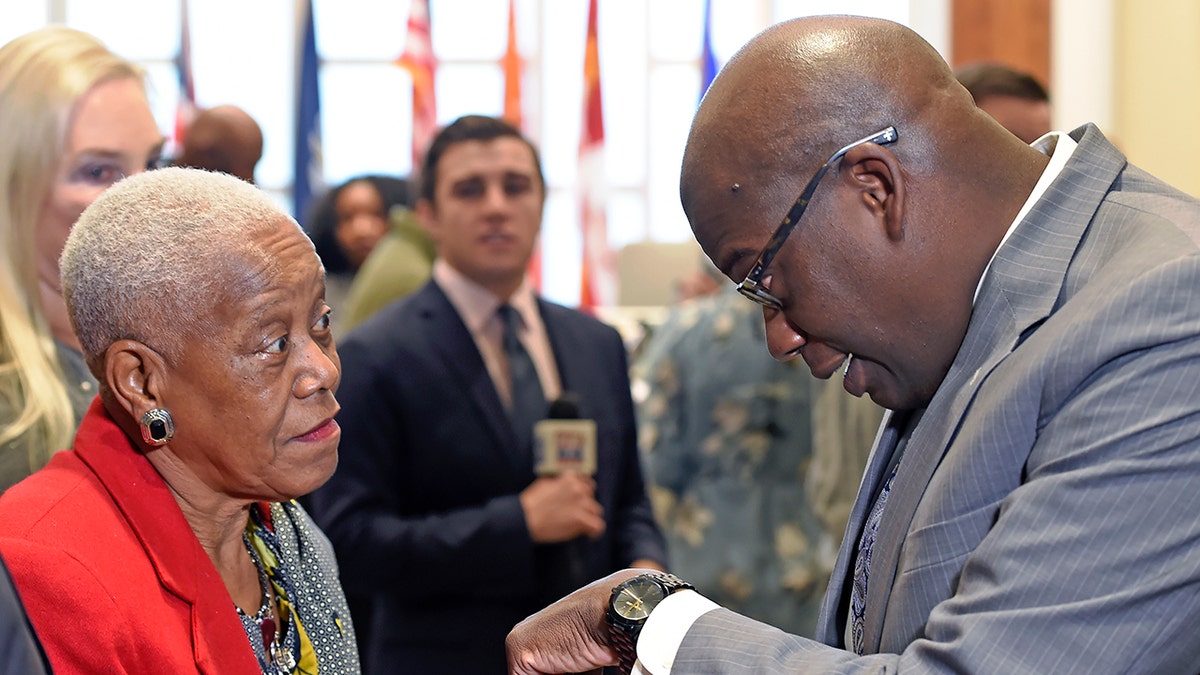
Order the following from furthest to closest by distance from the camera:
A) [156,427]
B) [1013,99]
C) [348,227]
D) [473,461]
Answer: [348,227] → [1013,99] → [473,461] → [156,427]

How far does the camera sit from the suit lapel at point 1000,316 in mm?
1474

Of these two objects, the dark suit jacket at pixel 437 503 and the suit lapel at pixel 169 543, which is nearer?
the suit lapel at pixel 169 543

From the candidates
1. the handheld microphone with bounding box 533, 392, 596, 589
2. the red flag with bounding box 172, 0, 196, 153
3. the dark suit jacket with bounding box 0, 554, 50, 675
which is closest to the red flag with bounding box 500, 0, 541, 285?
Answer: the red flag with bounding box 172, 0, 196, 153

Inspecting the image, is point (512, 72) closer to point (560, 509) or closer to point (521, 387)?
point (521, 387)

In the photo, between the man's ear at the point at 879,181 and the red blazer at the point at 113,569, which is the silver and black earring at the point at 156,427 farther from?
the man's ear at the point at 879,181

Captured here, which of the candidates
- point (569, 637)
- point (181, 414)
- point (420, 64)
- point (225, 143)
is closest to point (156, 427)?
point (181, 414)

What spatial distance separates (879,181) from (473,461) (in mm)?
1724

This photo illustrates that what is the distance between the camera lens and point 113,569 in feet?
5.24

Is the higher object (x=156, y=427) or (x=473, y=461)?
(x=156, y=427)

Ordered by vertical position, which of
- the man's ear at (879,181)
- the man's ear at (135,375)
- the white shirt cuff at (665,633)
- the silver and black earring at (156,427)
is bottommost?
the white shirt cuff at (665,633)

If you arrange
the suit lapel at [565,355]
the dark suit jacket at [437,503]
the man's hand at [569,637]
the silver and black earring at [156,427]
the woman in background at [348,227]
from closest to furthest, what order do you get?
the man's hand at [569,637] → the silver and black earring at [156,427] → the dark suit jacket at [437,503] → the suit lapel at [565,355] → the woman in background at [348,227]

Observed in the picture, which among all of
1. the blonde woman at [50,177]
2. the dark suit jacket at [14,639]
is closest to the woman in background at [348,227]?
the blonde woman at [50,177]

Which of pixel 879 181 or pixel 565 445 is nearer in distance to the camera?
pixel 879 181

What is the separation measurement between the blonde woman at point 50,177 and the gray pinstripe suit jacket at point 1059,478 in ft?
4.41
